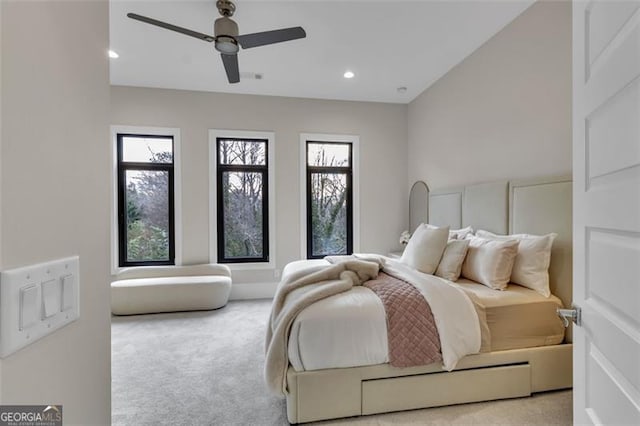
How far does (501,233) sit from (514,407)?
1.42 m

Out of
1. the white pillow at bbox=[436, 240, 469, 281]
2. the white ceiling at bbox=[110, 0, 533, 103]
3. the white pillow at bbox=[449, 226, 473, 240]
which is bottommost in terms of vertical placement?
the white pillow at bbox=[436, 240, 469, 281]

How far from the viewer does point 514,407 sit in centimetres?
200

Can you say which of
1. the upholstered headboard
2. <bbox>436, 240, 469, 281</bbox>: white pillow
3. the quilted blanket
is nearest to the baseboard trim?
<bbox>436, 240, 469, 281</bbox>: white pillow

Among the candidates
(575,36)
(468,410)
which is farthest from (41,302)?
(468,410)

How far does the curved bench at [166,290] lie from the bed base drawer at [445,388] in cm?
262

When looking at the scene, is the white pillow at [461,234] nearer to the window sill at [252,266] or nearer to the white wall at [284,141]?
the white wall at [284,141]

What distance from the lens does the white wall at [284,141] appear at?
430 centimetres

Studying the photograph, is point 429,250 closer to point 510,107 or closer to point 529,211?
point 529,211

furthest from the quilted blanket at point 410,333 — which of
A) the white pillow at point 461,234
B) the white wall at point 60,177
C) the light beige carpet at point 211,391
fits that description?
the white wall at point 60,177

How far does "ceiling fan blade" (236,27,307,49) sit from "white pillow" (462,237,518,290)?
2.18 meters

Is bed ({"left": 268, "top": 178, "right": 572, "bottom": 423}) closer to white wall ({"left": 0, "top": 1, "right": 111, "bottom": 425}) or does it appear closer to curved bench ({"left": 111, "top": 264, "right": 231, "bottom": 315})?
white wall ({"left": 0, "top": 1, "right": 111, "bottom": 425})

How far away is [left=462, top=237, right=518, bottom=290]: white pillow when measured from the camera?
91.4 inches

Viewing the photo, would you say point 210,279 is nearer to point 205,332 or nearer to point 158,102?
point 205,332

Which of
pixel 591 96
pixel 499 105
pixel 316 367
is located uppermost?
pixel 499 105
